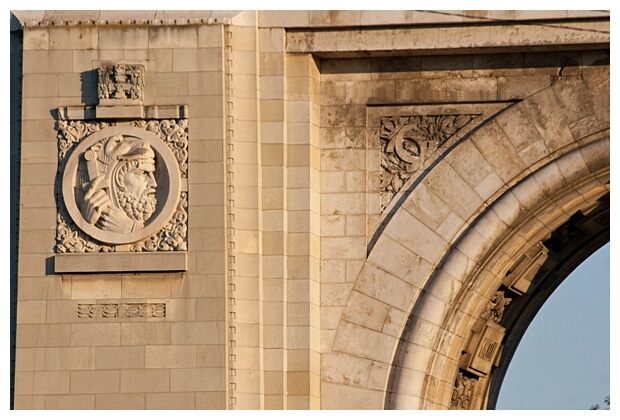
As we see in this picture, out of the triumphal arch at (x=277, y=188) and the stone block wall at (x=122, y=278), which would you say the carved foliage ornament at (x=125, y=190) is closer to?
the triumphal arch at (x=277, y=188)

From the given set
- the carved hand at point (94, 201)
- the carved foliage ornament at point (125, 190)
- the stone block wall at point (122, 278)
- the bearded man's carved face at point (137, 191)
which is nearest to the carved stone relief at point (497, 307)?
the stone block wall at point (122, 278)

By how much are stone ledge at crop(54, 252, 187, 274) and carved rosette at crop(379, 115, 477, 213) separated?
208 centimetres

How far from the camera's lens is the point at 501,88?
18.7 meters

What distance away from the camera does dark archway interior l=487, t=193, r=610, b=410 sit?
19.8 meters

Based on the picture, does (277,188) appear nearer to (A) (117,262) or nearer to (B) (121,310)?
(A) (117,262)

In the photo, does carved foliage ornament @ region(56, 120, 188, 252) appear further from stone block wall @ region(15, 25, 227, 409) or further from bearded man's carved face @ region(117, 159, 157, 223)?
stone block wall @ region(15, 25, 227, 409)

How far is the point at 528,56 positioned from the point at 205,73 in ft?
9.98

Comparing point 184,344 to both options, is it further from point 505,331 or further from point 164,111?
point 505,331

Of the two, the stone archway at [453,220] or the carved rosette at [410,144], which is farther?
the carved rosette at [410,144]

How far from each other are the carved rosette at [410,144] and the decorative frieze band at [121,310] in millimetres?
2348

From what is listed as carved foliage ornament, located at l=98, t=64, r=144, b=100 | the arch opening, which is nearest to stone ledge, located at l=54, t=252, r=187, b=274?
carved foliage ornament, located at l=98, t=64, r=144, b=100

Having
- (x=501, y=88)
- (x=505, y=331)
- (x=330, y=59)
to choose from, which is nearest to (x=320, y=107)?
(x=330, y=59)

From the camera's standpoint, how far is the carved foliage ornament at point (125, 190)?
719 inches

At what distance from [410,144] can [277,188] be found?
1.34 m
